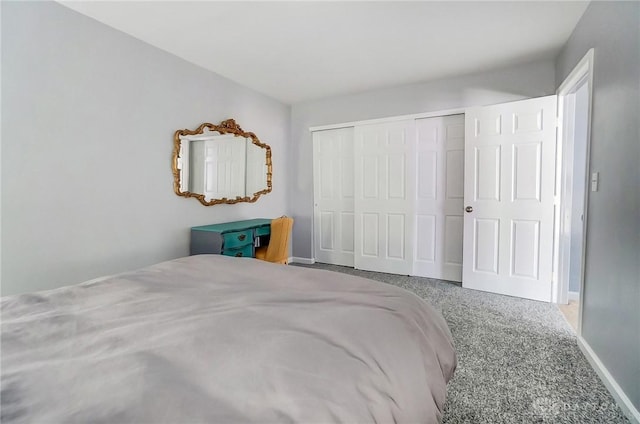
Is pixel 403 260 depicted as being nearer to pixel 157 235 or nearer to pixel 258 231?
pixel 258 231

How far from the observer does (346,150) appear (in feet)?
14.5

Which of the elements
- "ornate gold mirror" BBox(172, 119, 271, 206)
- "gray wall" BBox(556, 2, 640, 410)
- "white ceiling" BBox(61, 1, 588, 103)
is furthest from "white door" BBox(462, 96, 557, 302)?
"ornate gold mirror" BBox(172, 119, 271, 206)

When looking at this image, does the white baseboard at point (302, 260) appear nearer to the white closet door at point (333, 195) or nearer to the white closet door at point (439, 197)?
the white closet door at point (333, 195)

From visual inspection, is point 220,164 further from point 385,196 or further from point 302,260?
point 385,196

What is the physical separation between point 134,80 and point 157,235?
1.39 metres

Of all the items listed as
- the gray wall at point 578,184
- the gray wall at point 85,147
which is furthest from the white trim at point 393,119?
the gray wall at point 85,147

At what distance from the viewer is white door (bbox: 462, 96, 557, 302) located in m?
3.01

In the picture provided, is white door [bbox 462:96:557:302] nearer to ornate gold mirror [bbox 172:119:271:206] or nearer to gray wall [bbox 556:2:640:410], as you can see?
gray wall [bbox 556:2:640:410]

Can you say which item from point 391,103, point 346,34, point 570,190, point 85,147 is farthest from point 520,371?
point 85,147

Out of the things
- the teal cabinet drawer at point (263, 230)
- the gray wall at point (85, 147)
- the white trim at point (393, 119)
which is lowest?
the teal cabinet drawer at point (263, 230)

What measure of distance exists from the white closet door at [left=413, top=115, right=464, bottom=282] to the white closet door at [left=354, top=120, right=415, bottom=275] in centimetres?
11

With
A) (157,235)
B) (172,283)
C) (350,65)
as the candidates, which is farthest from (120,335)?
(350,65)

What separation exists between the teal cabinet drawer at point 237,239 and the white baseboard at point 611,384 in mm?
2918

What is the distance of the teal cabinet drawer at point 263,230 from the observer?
342 centimetres
